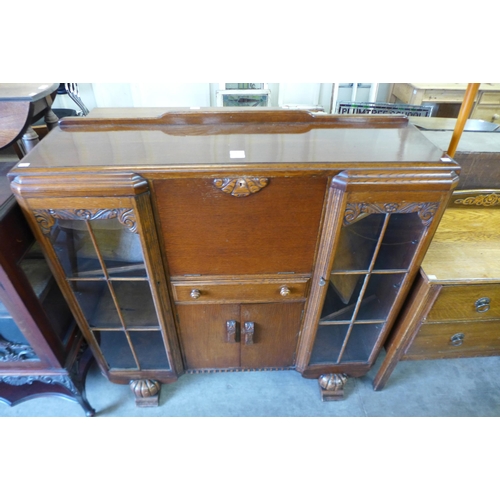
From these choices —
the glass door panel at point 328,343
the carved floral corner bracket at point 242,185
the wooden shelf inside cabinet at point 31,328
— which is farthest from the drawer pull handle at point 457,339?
the wooden shelf inside cabinet at point 31,328

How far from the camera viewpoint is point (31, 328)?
0.86 meters

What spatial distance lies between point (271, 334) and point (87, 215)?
2.03 feet

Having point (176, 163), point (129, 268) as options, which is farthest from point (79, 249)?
point (176, 163)

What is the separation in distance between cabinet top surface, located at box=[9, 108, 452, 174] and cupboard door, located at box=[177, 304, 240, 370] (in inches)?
16.7

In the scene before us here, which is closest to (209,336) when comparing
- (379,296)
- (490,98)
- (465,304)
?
(379,296)

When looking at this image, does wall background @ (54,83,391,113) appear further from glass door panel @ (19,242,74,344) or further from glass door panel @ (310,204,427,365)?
glass door panel @ (310,204,427,365)

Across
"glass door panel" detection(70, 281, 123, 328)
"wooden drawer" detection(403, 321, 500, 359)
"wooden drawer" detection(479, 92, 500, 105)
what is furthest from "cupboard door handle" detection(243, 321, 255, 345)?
"wooden drawer" detection(479, 92, 500, 105)

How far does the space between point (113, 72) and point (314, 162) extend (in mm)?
387

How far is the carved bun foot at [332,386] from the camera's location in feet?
3.81

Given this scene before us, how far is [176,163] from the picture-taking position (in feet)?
2.14

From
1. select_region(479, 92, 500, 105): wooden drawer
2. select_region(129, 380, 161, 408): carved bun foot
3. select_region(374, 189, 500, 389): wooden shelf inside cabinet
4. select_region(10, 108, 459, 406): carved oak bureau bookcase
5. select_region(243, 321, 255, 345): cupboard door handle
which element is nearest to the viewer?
select_region(10, 108, 459, 406): carved oak bureau bookcase

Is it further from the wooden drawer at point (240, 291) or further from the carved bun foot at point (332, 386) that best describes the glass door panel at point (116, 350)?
the carved bun foot at point (332, 386)

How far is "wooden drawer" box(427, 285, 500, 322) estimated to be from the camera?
890 millimetres

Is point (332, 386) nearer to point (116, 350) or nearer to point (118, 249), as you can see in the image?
→ point (116, 350)
